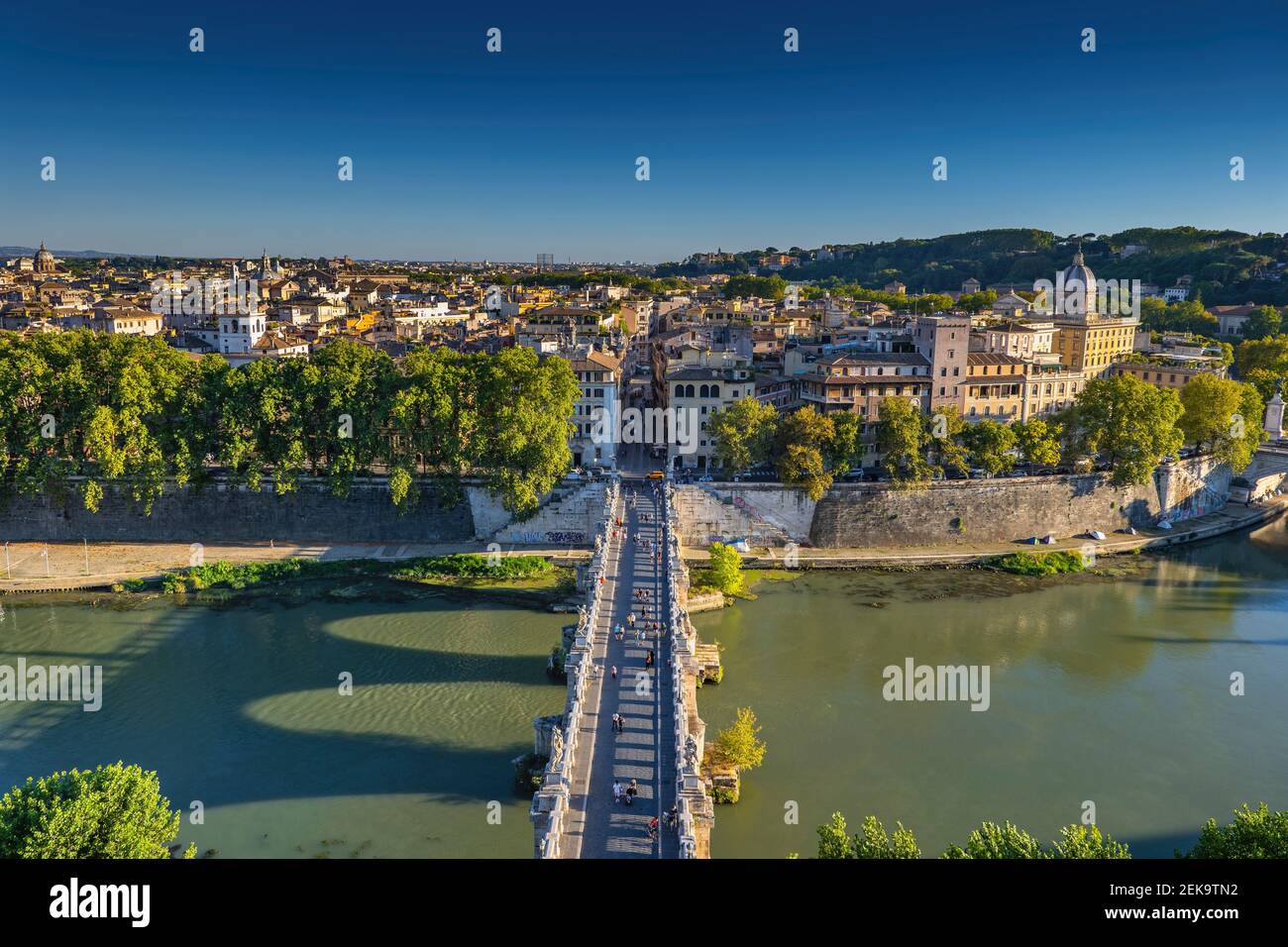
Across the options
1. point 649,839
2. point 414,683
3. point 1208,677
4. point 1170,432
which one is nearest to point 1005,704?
point 1208,677

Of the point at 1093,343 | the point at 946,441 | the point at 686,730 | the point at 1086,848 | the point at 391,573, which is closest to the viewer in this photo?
the point at 1086,848

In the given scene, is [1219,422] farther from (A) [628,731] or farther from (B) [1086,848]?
(A) [628,731]

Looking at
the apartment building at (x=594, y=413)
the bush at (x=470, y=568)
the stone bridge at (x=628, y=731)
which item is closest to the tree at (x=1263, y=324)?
the apartment building at (x=594, y=413)

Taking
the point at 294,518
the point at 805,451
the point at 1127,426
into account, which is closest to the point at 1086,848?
the point at 805,451

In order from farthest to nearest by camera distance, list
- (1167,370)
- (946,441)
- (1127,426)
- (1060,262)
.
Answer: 1. (1060,262)
2. (1167,370)
3. (1127,426)
4. (946,441)

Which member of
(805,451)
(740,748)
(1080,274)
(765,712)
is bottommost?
(765,712)
